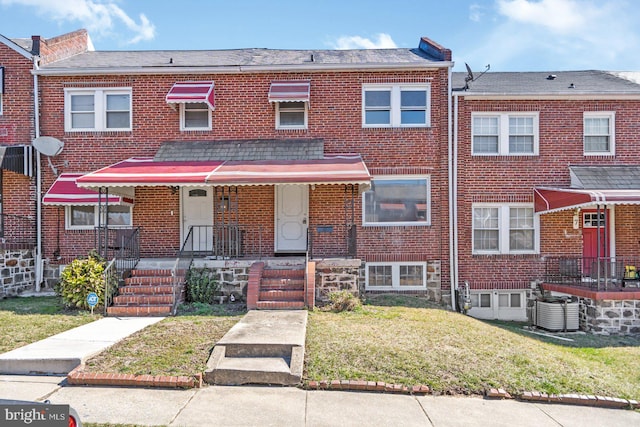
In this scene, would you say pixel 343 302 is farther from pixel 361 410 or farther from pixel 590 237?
pixel 590 237

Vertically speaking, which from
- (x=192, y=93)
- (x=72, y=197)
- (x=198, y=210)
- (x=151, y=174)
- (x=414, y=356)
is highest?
(x=192, y=93)

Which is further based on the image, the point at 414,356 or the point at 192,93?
the point at 192,93

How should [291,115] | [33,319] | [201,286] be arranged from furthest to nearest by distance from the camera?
[291,115] < [201,286] < [33,319]

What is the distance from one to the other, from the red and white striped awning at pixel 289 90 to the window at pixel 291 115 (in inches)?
19.9

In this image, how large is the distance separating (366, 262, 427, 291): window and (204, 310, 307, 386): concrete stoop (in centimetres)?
482

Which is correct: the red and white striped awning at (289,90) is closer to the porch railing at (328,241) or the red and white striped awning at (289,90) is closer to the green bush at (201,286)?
the porch railing at (328,241)

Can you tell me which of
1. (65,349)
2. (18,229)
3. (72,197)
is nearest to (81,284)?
(65,349)

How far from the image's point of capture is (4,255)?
460 inches

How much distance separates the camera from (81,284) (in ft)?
31.1

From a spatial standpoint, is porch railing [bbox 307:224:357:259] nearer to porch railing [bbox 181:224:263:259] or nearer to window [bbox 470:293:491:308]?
porch railing [bbox 181:224:263:259]

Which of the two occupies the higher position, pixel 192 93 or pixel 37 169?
pixel 192 93

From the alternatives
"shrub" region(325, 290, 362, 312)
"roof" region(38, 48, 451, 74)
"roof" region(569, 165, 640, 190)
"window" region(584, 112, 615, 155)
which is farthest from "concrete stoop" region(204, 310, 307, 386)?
A: "window" region(584, 112, 615, 155)

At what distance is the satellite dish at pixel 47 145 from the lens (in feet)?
40.2

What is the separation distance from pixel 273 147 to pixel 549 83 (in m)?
8.89
